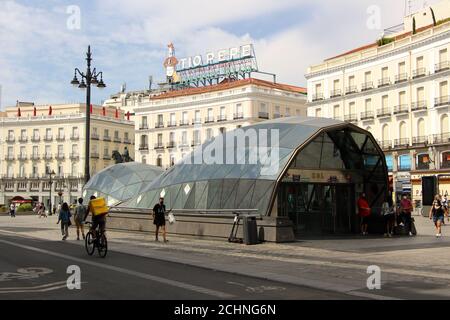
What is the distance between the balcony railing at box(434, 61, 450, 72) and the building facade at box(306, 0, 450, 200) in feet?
0.32

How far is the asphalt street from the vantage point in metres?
8.91

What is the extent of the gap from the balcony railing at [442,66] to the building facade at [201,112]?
29.2 m

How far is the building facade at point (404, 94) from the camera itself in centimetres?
5466

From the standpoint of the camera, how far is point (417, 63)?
57.7m

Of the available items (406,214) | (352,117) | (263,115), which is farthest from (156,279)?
A: (263,115)

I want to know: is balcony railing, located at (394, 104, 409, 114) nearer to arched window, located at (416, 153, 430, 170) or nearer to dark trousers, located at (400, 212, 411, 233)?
arched window, located at (416, 153, 430, 170)

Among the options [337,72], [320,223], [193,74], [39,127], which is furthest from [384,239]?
[39,127]

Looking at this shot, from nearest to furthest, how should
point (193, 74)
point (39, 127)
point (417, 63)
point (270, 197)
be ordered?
point (270, 197) → point (417, 63) → point (193, 74) → point (39, 127)

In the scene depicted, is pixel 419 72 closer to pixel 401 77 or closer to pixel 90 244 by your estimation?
pixel 401 77

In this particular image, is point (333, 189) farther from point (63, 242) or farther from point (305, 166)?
point (63, 242)

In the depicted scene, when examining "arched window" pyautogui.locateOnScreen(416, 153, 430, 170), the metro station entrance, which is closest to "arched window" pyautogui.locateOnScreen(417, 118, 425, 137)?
"arched window" pyautogui.locateOnScreen(416, 153, 430, 170)

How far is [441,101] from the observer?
54469mm

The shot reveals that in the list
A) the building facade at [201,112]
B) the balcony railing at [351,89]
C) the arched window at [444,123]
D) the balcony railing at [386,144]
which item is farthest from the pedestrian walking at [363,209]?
the building facade at [201,112]
